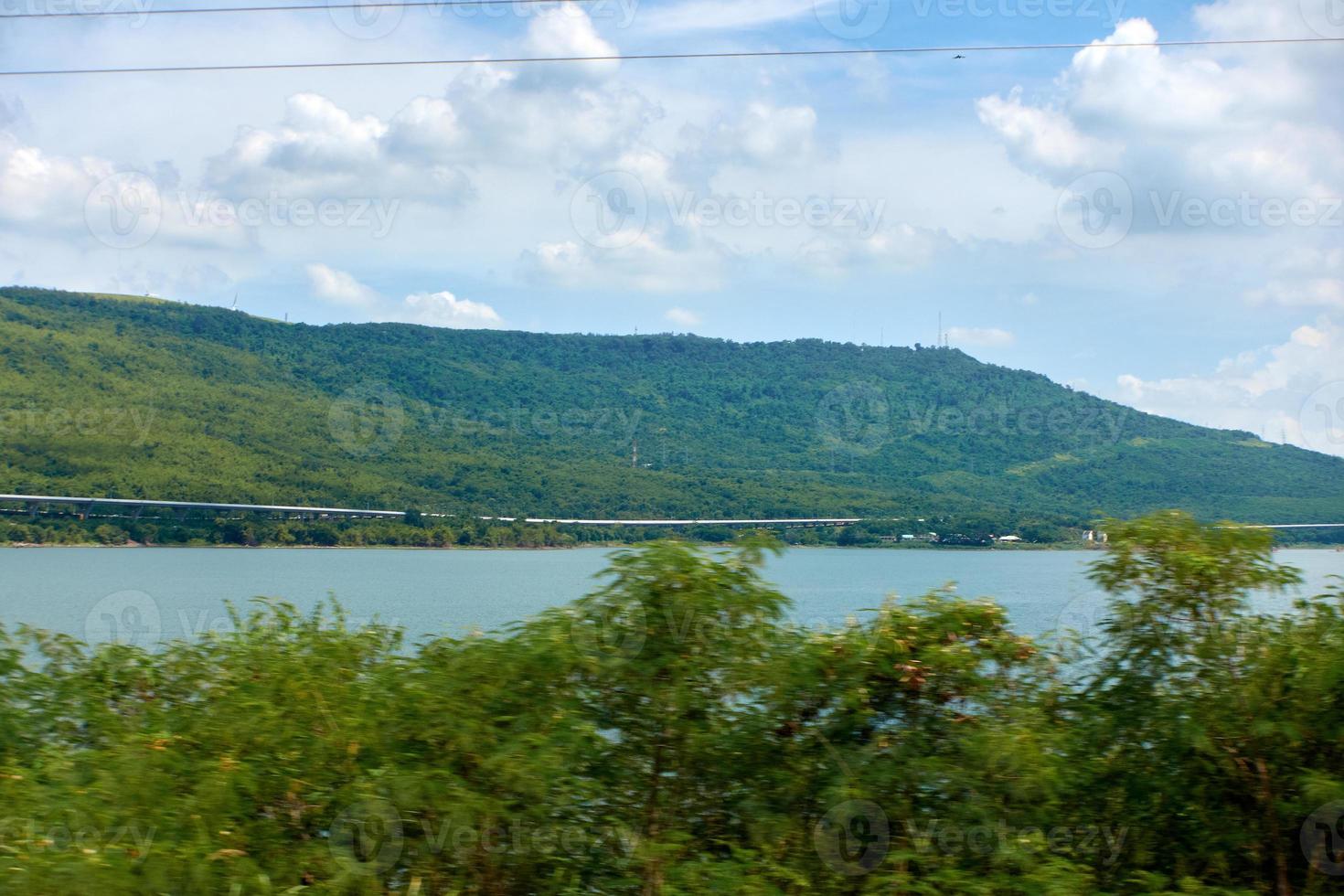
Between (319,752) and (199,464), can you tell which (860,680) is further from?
(199,464)

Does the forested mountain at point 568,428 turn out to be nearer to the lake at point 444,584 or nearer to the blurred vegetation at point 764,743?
the lake at point 444,584

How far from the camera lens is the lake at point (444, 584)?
22.3ft

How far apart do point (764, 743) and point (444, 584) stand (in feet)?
51.5

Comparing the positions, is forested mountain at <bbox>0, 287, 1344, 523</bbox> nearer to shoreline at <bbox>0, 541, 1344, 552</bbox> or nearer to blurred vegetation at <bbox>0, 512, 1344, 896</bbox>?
shoreline at <bbox>0, 541, 1344, 552</bbox>

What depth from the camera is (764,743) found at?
5102 mm

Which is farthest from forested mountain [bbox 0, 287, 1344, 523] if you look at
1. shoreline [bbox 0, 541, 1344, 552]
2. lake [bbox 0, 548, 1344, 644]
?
lake [bbox 0, 548, 1344, 644]

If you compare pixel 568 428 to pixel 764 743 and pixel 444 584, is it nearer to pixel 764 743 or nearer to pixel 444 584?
pixel 444 584

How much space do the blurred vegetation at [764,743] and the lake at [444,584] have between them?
337mm

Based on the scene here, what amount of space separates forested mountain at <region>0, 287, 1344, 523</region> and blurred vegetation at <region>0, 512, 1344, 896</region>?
75.2 ft

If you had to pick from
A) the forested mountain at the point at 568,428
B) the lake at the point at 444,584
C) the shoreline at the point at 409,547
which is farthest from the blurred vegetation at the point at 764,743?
the forested mountain at the point at 568,428

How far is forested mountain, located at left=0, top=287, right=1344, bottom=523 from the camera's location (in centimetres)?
4191

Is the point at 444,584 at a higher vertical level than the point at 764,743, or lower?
lower

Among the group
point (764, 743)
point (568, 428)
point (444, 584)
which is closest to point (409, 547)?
point (444, 584)

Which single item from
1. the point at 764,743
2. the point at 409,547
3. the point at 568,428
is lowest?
the point at 409,547
